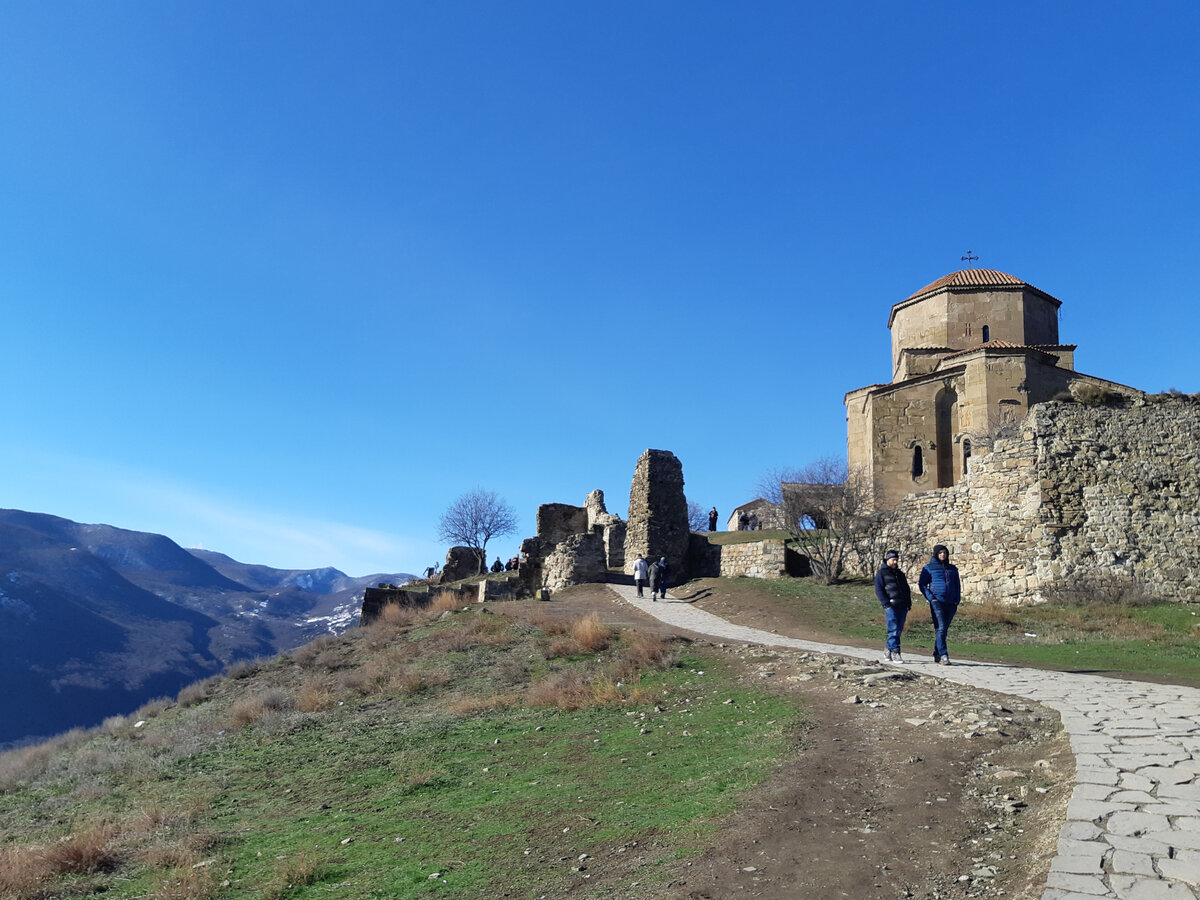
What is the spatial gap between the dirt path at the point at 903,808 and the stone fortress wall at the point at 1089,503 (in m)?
13.6

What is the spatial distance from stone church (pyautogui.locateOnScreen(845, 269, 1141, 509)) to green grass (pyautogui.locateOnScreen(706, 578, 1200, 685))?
1180 centimetres

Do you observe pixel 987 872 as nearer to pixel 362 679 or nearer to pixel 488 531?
pixel 362 679

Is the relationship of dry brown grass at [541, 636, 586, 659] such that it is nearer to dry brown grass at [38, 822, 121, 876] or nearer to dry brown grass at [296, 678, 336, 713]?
dry brown grass at [296, 678, 336, 713]

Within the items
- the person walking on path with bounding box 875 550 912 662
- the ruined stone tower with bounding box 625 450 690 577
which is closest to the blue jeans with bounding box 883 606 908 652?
the person walking on path with bounding box 875 550 912 662

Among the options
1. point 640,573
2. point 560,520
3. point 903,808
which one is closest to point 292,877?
point 903,808

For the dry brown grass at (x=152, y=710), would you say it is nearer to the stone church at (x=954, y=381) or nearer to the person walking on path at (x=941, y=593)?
the person walking on path at (x=941, y=593)

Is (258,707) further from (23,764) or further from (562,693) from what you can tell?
(562,693)

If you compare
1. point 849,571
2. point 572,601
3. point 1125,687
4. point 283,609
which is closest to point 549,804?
point 1125,687

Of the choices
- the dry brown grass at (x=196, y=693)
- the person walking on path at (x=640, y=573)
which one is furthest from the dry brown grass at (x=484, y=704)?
the person walking on path at (x=640, y=573)

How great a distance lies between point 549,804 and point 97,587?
171 m

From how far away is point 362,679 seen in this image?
53.3ft

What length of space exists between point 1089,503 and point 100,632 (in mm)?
134908

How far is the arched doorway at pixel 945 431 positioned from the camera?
1501 inches

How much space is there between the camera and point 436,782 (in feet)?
30.1
